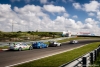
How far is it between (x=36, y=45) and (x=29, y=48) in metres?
3.05

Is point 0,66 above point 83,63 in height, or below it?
below

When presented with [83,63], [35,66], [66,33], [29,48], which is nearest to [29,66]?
[35,66]

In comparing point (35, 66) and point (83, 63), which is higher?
point (83, 63)

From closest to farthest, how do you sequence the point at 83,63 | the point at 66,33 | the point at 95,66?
the point at 83,63 < the point at 95,66 < the point at 66,33

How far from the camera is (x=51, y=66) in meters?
12.0

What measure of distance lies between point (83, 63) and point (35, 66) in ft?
16.5

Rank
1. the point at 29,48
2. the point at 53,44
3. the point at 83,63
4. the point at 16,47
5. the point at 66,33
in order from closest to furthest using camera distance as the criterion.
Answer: the point at 83,63
the point at 16,47
the point at 29,48
the point at 53,44
the point at 66,33

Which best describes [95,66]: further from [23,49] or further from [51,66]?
[23,49]

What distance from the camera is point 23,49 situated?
2694cm

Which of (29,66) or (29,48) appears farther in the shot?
(29,48)

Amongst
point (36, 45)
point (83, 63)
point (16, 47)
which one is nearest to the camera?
point (83, 63)

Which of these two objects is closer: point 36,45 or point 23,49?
point 23,49

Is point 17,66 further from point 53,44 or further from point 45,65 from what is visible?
point 53,44

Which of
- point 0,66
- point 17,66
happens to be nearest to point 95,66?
point 17,66
